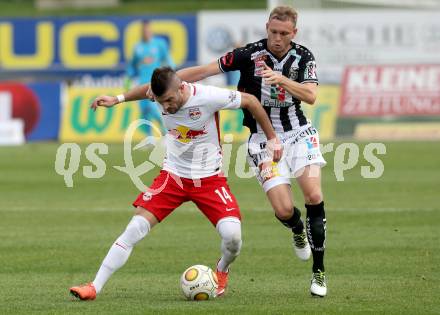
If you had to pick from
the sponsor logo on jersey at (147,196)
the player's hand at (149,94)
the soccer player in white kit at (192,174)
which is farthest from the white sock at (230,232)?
the player's hand at (149,94)

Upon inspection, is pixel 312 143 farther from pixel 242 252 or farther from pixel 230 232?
pixel 242 252

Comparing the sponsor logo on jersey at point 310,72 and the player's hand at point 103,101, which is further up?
the sponsor logo on jersey at point 310,72

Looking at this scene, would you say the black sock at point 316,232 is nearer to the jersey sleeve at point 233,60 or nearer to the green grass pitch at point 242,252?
the green grass pitch at point 242,252

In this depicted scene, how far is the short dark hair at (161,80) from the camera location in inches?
356

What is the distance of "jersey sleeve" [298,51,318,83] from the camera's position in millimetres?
10109

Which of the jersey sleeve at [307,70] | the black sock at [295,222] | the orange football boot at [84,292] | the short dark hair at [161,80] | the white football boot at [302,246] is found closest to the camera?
the short dark hair at [161,80]

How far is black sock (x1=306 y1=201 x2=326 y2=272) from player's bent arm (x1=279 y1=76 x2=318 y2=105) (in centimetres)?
98

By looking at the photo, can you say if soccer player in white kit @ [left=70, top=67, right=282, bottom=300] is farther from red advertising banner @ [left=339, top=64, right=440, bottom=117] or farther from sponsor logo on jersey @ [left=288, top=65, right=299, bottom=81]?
red advertising banner @ [left=339, top=64, right=440, bottom=117]

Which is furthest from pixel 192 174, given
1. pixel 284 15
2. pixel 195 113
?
pixel 284 15

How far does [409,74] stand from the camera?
29.4m

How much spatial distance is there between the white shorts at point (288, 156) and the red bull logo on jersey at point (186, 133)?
1037 millimetres

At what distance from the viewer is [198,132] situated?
9633 millimetres

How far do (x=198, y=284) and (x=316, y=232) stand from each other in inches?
46.5

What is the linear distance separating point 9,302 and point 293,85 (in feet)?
9.97
